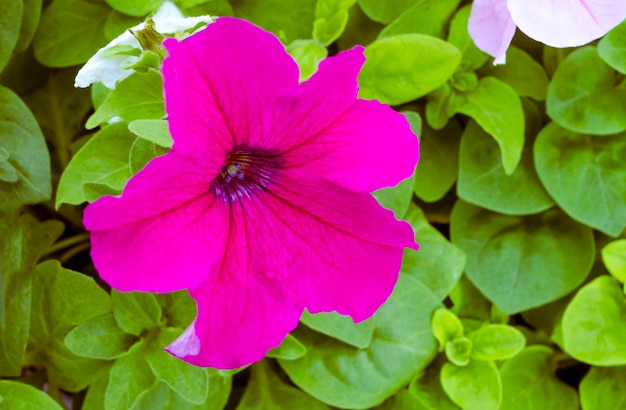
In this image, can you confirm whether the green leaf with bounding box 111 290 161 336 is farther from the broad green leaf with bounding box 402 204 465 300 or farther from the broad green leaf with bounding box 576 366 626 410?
the broad green leaf with bounding box 576 366 626 410

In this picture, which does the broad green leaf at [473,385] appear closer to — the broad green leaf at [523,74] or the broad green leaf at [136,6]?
the broad green leaf at [523,74]

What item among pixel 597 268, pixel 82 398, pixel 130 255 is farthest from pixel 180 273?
pixel 597 268

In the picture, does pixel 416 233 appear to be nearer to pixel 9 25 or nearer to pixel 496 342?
pixel 496 342

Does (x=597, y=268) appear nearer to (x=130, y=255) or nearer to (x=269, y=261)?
(x=269, y=261)

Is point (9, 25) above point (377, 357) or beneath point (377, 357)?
above

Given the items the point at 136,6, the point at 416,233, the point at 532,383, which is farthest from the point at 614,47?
the point at 136,6

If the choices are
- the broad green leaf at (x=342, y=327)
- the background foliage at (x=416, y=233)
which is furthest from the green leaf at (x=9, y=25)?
the broad green leaf at (x=342, y=327)

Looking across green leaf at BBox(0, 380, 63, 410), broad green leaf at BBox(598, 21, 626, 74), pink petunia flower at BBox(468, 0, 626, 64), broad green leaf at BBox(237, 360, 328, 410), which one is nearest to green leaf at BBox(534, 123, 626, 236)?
broad green leaf at BBox(598, 21, 626, 74)

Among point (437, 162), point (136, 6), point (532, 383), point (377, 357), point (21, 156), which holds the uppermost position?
point (136, 6)
